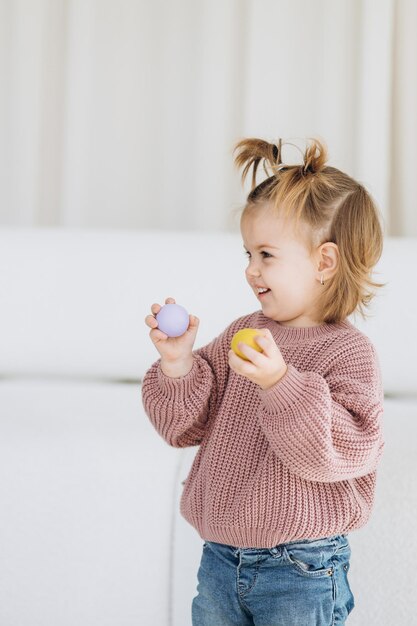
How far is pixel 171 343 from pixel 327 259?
203 mm

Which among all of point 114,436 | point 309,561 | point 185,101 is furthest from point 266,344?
point 185,101

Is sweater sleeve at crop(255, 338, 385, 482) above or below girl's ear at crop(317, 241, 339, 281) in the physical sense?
below

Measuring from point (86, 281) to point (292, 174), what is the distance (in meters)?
0.86

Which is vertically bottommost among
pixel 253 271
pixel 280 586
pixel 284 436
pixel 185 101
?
pixel 280 586

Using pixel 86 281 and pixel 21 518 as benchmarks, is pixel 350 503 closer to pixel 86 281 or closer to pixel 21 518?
pixel 21 518

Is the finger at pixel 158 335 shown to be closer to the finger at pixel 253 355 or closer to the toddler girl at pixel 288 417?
the toddler girl at pixel 288 417

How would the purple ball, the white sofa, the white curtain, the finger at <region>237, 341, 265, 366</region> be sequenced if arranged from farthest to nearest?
the white curtain < the white sofa < the purple ball < the finger at <region>237, 341, 265, 366</region>

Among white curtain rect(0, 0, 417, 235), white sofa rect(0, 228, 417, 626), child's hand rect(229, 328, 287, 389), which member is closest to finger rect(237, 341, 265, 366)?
child's hand rect(229, 328, 287, 389)

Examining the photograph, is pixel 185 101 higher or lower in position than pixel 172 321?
higher

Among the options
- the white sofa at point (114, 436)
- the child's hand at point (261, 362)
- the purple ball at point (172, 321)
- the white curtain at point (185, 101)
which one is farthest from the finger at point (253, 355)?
the white curtain at point (185, 101)

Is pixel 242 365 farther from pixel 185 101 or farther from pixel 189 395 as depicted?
pixel 185 101

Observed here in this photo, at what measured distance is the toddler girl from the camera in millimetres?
896

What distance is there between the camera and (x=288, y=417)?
0.86 meters

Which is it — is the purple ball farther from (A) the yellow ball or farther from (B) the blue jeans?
(B) the blue jeans
